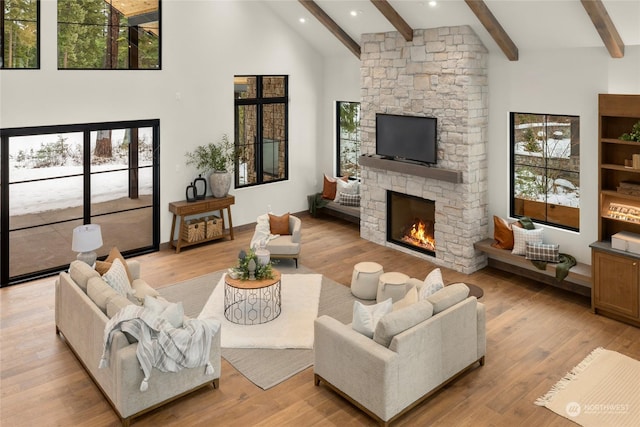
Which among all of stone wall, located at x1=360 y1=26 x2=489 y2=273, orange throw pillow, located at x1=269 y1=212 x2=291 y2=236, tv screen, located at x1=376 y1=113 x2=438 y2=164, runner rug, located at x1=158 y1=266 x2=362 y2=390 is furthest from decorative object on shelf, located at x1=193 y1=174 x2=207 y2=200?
stone wall, located at x1=360 y1=26 x2=489 y2=273

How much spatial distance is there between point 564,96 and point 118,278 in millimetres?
6259

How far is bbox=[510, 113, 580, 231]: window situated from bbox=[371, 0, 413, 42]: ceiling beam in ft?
6.88

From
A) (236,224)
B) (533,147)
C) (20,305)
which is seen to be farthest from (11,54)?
(533,147)

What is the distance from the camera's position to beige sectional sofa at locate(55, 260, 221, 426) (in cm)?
492

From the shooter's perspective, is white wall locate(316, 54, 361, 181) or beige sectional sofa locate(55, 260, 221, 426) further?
white wall locate(316, 54, 361, 181)

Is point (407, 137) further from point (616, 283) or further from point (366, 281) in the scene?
point (616, 283)

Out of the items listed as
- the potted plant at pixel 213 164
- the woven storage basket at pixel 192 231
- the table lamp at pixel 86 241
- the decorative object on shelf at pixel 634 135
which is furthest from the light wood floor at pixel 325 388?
the decorative object on shelf at pixel 634 135

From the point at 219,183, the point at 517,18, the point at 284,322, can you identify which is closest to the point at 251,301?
the point at 284,322

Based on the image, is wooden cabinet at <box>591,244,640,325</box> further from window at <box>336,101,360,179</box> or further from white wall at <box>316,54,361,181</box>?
white wall at <box>316,54,361,181</box>

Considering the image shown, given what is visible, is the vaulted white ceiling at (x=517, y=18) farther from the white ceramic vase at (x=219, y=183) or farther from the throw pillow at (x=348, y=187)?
the white ceramic vase at (x=219, y=183)

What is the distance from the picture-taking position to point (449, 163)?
29.1ft

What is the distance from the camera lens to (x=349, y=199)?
11.5 metres

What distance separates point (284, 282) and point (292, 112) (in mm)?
4434

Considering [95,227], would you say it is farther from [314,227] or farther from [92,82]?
[314,227]
